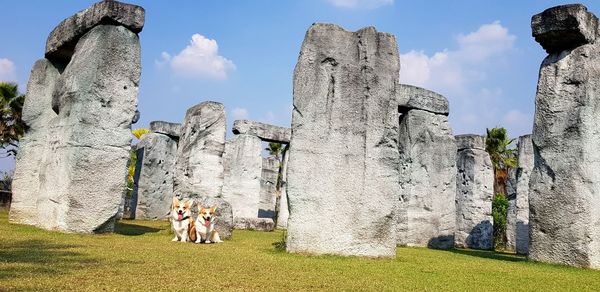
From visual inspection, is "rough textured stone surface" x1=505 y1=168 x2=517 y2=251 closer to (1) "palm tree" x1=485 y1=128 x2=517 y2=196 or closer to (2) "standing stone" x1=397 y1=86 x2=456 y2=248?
(2) "standing stone" x1=397 y1=86 x2=456 y2=248

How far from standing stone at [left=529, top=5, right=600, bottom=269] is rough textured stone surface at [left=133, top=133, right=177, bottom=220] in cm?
1227

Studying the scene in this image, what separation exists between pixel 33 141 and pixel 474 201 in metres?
11.0

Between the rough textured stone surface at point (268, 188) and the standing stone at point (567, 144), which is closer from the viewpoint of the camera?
the standing stone at point (567, 144)

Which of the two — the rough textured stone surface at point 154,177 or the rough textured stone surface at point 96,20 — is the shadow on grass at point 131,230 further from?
the rough textured stone surface at point 154,177

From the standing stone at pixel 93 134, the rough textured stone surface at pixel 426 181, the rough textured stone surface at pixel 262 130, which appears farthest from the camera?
the rough textured stone surface at pixel 262 130

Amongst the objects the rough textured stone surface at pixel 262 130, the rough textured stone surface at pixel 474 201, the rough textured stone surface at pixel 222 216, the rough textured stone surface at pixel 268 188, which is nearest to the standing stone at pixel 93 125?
the rough textured stone surface at pixel 222 216

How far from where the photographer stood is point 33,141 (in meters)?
10.7

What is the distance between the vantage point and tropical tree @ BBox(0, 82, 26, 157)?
66.7 feet

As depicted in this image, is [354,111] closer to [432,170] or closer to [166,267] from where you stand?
[166,267]

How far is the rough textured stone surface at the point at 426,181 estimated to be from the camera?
39.1ft

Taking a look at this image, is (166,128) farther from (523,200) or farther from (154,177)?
(523,200)

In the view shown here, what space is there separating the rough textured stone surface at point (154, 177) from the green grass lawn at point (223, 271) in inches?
370

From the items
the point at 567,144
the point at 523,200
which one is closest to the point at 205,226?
the point at 567,144

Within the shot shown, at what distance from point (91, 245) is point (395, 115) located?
4.60m
